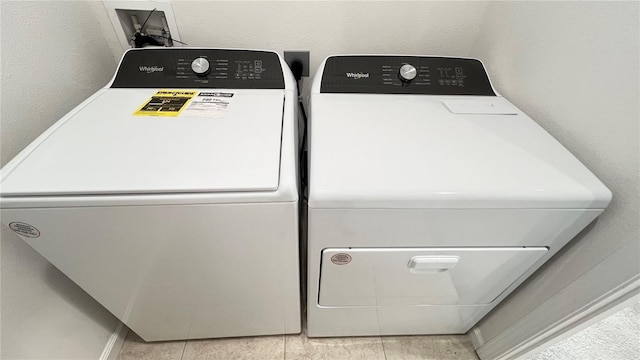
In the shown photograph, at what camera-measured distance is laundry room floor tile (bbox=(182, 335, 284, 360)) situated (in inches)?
45.2

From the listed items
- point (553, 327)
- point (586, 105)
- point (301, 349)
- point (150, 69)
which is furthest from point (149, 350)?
point (586, 105)

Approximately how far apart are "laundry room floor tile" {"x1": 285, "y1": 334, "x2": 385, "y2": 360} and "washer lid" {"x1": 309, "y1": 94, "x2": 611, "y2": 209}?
0.88 metres

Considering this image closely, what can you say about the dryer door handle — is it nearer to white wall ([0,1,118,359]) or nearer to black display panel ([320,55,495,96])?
black display panel ([320,55,495,96])

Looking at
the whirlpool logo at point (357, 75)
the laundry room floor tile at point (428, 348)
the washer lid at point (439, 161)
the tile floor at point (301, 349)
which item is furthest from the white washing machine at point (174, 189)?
the laundry room floor tile at point (428, 348)

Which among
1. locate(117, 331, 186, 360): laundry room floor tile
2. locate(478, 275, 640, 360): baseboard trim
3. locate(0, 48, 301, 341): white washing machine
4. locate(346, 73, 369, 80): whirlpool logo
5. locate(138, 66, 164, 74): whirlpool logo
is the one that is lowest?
locate(117, 331, 186, 360): laundry room floor tile

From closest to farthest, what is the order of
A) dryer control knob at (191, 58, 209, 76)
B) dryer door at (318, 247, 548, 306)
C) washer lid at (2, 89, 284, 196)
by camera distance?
washer lid at (2, 89, 284, 196)
dryer door at (318, 247, 548, 306)
dryer control knob at (191, 58, 209, 76)

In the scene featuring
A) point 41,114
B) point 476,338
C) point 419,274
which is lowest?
point 476,338

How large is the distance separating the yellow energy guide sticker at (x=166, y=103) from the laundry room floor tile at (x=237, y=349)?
0.98 meters

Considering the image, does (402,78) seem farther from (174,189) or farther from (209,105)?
(174,189)

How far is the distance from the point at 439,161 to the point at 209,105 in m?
0.64

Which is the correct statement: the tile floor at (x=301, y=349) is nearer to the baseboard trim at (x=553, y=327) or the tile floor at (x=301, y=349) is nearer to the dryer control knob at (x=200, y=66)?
the baseboard trim at (x=553, y=327)

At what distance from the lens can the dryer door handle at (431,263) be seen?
71 centimetres

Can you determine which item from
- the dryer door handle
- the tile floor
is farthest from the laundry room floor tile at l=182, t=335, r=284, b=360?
the dryer door handle

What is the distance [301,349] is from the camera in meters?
1.17
